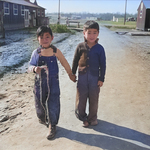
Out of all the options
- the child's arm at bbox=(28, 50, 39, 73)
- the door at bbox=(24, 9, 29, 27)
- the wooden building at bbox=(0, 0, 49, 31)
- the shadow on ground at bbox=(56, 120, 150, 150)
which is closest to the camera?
the shadow on ground at bbox=(56, 120, 150, 150)

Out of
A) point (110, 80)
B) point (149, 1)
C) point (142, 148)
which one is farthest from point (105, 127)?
point (149, 1)

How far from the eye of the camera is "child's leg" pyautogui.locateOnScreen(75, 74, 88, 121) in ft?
10.3

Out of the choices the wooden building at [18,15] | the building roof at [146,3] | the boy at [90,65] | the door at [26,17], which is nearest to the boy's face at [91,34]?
the boy at [90,65]

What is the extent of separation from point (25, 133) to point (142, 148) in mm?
1698

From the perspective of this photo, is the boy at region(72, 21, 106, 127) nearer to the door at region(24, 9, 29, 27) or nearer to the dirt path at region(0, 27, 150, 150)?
the dirt path at region(0, 27, 150, 150)

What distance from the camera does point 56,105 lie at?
3.08 metres

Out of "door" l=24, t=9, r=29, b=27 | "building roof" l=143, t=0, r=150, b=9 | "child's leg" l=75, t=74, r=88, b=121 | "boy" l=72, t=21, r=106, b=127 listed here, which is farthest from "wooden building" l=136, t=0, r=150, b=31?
"child's leg" l=75, t=74, r=88, b=121

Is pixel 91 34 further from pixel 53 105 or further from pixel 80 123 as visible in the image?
pixel 80 123

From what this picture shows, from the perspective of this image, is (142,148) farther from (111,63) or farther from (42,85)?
(111,63)

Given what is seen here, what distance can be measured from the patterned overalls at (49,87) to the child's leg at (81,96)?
14.1 inches

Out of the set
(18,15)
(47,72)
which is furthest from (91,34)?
(18,15)

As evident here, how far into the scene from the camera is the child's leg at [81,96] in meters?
3.13

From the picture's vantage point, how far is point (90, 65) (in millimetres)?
3059

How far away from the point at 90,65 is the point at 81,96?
1.68 feet
